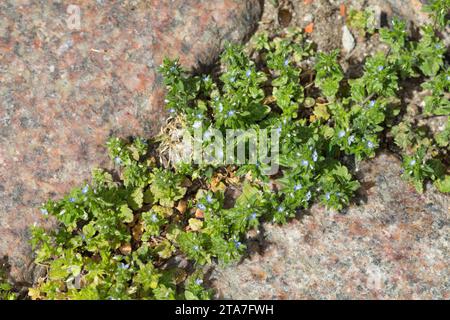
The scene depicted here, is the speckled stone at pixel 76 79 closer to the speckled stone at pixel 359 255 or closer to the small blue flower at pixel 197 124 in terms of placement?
the small blue flower at pixel 197 124

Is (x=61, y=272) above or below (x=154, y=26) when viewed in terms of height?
below

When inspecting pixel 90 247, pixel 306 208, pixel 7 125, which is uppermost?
pixel 7 125

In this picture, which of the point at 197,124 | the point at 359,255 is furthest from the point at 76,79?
the point at 359,255

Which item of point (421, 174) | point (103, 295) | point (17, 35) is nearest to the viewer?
point (103, 295)

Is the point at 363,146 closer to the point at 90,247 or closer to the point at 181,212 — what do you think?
the point at 181,212

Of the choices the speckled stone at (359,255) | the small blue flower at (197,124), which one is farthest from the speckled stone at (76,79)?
the speckled stone at (359,255)

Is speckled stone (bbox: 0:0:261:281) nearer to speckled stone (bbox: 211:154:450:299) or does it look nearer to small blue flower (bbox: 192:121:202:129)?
small blue flower (bbox: 192:121:202:129)

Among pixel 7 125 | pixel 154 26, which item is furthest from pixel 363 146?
pixel 7 125
